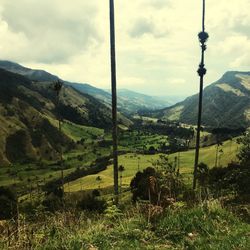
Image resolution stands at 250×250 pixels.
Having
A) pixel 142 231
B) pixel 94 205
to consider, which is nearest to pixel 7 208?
pixel 94 205

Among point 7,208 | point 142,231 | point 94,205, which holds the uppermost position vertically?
point 142,231

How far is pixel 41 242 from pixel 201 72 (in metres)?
52.0

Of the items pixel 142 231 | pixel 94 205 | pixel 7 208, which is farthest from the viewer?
pixel 94 205

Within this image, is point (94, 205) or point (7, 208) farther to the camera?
point (94, 205)

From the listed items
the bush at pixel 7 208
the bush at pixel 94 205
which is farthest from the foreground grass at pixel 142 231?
the bush at pixel 94 205

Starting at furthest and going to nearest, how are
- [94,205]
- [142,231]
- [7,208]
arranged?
[94,205]
[7,208]
[142,231]

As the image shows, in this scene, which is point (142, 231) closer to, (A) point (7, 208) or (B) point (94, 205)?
(A) point (7, 208)

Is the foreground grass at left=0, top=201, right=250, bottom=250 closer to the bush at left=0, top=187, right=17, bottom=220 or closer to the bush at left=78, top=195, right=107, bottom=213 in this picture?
the bush at left=0, top=187, right=17, bottom=220

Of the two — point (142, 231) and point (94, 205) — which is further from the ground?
point (142, 231)

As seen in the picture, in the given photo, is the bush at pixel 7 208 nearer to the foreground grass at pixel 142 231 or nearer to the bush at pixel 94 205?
the foreground grass at pixel 142 231

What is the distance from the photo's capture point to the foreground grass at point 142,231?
10266 millimetres

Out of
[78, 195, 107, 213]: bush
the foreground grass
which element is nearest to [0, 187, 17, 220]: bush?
the foreground grass

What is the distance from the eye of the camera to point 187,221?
12.3 metres

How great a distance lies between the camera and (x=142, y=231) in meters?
11.7
